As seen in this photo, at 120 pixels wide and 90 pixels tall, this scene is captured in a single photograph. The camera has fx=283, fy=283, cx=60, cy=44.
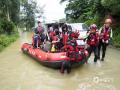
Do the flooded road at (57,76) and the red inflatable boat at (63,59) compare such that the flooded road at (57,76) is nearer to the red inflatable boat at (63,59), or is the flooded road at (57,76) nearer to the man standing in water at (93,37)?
the red inflatable boat at (63,59)

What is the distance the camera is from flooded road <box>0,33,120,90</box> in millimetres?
10094

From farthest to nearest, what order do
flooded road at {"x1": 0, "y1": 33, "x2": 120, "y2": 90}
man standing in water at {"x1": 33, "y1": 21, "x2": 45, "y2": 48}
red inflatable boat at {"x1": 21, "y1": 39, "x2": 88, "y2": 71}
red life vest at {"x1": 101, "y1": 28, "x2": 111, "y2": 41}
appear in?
man standing in water at {"x1": 33, "y1": 21, "x2": 45, "y2": 48}, red life vest at {"x1": 101, "y1": 28, "x2": 111, "y2": 41}, red inflatable boat at {"x1": 21, "y1": 39, "x2": 88, "y2": 71}, flooded road at {"x1": 0, "y1": 33, "x2": 120, "y2": 90}

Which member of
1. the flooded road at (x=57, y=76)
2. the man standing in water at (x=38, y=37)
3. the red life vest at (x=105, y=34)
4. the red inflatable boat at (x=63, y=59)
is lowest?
the flooded road at (x=57, y=76)

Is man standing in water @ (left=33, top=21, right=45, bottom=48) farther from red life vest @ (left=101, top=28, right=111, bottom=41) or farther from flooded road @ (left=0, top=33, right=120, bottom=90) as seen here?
red life vest @ (left=101, top=28, right=111, bottom=41)

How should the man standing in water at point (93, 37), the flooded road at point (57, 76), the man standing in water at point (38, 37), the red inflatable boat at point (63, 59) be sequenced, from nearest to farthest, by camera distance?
the flooded road at point (57, 76) → the red inflatable boat at point (63, 59) → the man standing in water at point (93, 37) → the man standing in water at point (38, 37)

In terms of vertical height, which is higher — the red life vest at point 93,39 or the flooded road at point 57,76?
the red life vest at point 93,39

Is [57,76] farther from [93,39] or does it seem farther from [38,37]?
[38,37]

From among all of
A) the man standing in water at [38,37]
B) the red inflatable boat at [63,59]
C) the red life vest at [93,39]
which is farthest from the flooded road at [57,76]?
the red life vest at [93,39]

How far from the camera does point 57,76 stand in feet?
37.8

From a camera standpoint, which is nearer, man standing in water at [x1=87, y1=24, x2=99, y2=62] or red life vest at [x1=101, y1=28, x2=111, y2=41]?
man standing in water at [x1=87, y1=24, x2=99, y2=62]

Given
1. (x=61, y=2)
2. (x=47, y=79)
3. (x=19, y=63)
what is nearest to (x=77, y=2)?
(x=61, y=2)

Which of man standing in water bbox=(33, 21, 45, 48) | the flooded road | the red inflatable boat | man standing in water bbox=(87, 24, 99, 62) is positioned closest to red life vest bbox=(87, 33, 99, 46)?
man standing in water bbox=(87, 24, 99, 62)

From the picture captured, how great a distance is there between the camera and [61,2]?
123ft

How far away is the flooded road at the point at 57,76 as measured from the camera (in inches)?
397
